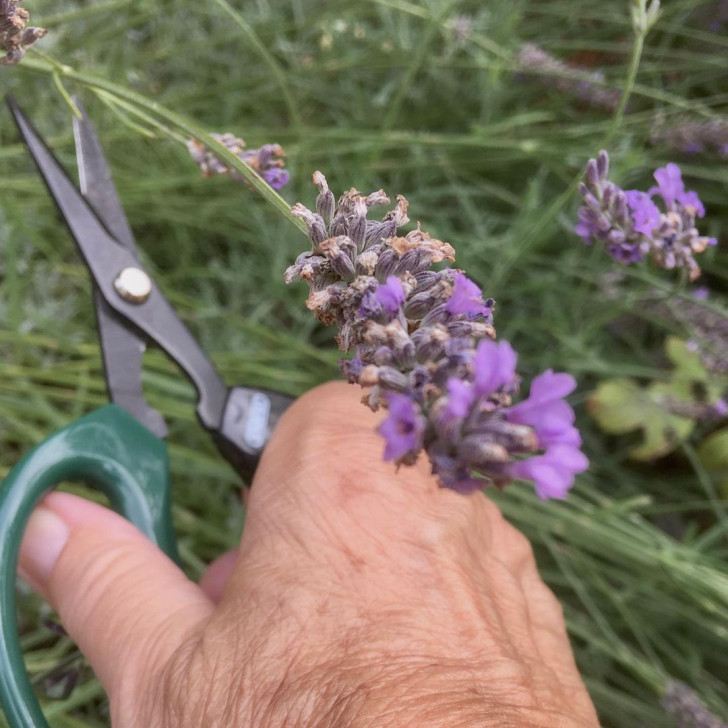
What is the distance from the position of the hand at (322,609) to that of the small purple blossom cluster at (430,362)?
1.05ft

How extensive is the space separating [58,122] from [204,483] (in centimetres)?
102

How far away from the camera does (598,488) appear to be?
1.60m

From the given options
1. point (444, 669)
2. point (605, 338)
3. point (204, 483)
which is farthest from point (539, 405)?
point (605, 338)

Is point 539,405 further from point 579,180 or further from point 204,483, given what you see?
point 204,483

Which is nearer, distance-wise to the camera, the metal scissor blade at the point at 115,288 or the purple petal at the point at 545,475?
the purple petal at the point at 545,475

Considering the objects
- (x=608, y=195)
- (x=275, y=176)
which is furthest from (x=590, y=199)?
(x=275, y=176)

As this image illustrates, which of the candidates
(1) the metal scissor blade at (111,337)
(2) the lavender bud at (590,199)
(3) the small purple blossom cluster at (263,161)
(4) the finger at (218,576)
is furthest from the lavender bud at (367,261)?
(4) the finger at (218,576)

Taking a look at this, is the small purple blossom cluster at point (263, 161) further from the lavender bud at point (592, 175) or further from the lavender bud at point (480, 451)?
the lavender bud at point (480, 451)

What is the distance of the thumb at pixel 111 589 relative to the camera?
769 millimetres

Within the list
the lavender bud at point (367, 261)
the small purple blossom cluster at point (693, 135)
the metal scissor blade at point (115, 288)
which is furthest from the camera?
the small purple blossom cluster at point (693, 135)

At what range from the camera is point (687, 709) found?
107 centimetres

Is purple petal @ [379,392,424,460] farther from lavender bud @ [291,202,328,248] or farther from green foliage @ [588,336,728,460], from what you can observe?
green foliage @ [588,336,728,460]

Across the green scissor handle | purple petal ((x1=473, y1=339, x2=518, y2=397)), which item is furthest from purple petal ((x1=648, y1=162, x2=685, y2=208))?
the green scissor handle

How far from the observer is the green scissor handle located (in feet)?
2.34
